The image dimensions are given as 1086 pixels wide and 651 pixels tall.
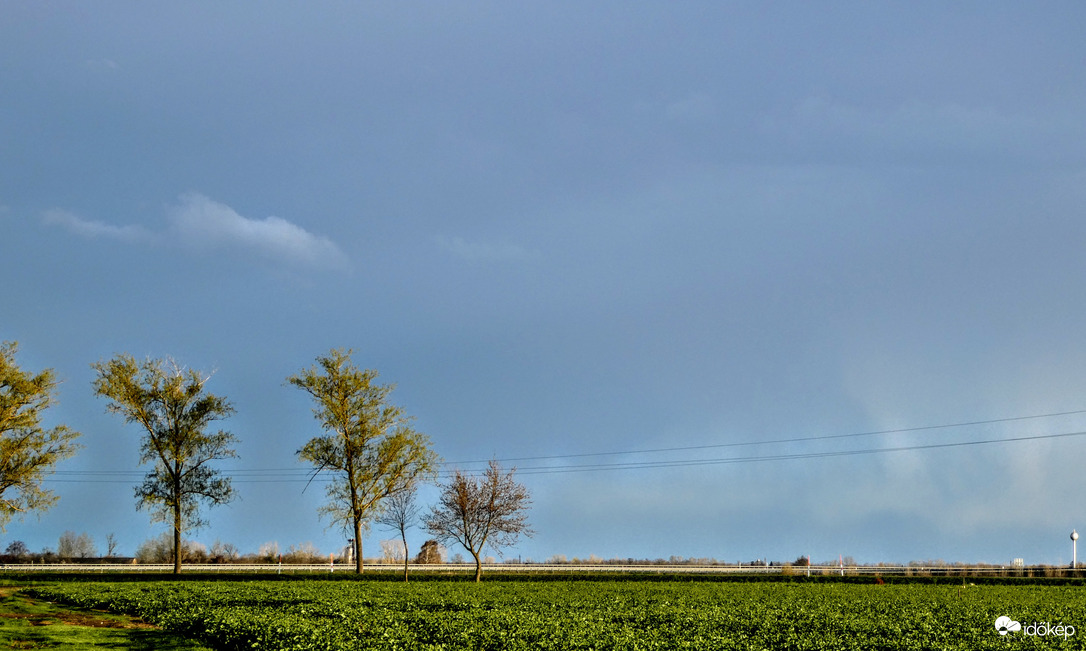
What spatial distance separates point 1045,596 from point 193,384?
5586 cm

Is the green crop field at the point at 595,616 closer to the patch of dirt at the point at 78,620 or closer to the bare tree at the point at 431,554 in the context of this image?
the patch of dirt at the point at 78,620

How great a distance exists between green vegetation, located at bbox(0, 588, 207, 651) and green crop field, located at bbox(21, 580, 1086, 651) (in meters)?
0.97

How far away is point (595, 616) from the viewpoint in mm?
27422

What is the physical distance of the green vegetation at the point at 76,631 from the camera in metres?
24.2

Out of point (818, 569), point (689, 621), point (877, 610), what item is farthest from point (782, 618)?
point (818, 569)

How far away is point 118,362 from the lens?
204 feet

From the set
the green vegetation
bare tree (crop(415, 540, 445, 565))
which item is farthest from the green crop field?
bare tree (crop(415, 540, 445, 565))

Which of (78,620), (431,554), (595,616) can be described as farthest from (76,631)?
(431,554)

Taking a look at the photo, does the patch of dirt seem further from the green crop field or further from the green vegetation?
the green crop field

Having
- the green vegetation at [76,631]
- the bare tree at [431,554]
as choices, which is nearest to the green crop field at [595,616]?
the green vegetation at [76,631]

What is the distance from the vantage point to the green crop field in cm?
2142

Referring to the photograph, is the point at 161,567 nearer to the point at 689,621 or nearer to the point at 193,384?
the point at 193,384

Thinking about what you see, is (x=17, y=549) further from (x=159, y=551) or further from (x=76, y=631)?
(x=76, y=631)

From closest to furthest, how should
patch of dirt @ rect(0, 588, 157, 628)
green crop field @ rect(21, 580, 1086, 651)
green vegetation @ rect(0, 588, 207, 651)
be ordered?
green crop field @ rect(21, 580, 1086, 651)
green vegetation @ rect(0, 588, 207, 651)
patch of dirt @ rect(0, 588, 157, 628)
